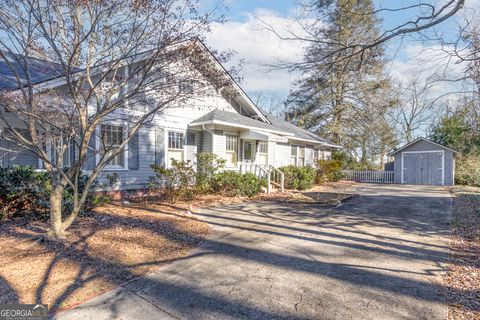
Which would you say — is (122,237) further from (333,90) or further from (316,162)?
(333,90)

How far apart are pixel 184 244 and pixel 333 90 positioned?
24.9m

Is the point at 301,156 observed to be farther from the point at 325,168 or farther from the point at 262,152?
the point at 262,152

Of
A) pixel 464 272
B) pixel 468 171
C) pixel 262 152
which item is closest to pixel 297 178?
pixel 262 152

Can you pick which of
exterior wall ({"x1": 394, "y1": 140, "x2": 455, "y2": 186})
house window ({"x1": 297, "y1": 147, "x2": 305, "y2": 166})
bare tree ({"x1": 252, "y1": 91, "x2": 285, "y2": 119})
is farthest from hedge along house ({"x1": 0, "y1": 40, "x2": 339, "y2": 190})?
bare tree ({"x1": 252, "y1": 91, "x2": 285, "y2": 119})

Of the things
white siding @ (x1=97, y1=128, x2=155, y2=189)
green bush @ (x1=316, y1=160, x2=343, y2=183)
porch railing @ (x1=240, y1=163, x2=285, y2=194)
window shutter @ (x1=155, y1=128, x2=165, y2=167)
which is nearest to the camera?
white siding @ (x1=97, y1=128, x2=155, y2=189)

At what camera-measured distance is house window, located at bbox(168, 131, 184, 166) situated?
12055 mm

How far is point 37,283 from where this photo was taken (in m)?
3.86

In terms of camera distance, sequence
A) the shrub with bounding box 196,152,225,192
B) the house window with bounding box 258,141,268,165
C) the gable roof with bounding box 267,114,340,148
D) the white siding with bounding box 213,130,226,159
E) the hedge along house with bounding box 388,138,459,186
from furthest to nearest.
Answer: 1. the hedge along house with bounding box 388,138,459,186
2. the gable roof with bounding box 267,114,340,148
3. the house window with bounding box 258,141,268,165
4. the white siding with bounding box 213,130,226,159
5. the shrub with bounding box 196,152,225,192

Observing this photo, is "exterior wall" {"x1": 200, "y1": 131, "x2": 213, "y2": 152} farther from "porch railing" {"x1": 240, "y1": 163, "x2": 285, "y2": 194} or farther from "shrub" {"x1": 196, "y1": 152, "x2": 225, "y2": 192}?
"porch railing" {"x1": 240, "y1": 163, "x2": 285, "y2": 194}

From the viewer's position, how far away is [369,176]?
2406 cm

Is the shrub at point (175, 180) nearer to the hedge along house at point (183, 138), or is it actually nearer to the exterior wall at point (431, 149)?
the hedge along house at point (183, 138)

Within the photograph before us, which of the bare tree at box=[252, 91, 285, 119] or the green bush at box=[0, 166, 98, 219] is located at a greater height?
the bare tree at box=[252, 91, 285, 119]

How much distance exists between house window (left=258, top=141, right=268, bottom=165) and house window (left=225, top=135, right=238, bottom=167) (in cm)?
205

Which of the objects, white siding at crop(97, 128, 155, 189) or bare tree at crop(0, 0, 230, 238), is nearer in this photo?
bare tree at crop(0, 0, 230, 238)
